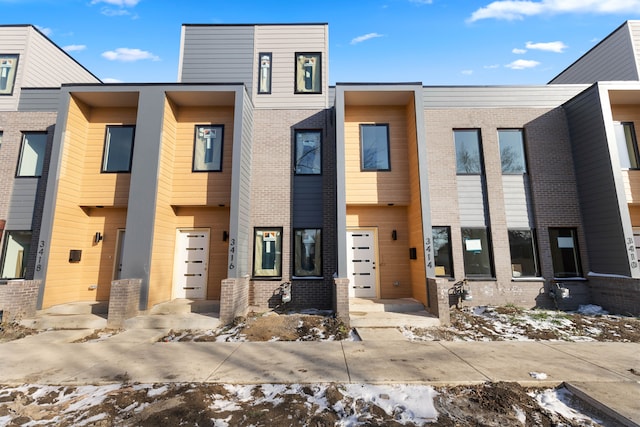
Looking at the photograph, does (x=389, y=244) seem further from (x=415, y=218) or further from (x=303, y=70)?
(x=303, y=70)

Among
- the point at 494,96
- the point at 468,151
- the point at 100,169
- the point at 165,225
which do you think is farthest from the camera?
the point at 494,96

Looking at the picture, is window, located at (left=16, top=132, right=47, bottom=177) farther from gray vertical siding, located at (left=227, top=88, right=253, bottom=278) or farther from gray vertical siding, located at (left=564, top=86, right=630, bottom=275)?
gray vertical siding, located at (left=564, top=86, right=630, bottom=275)

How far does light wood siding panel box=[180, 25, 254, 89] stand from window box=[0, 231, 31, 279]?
761cm

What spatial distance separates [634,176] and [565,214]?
8.50 feet

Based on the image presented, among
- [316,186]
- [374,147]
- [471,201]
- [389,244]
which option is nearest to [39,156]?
[316,186]

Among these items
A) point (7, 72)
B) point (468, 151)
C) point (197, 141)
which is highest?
point (7, 72)

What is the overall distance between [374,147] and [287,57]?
497 cm

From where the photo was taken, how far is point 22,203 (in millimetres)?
8812

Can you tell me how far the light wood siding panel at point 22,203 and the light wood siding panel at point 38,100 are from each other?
2649 mm

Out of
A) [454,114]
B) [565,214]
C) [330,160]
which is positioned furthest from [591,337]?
[330,160]

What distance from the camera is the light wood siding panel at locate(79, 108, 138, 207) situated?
8.60m

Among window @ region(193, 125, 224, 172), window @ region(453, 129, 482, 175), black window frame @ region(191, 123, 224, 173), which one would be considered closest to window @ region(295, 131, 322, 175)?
black window frame @ region(191, 123, 224, 173)

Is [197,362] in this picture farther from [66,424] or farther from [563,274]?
[563,274]

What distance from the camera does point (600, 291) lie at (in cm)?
838
